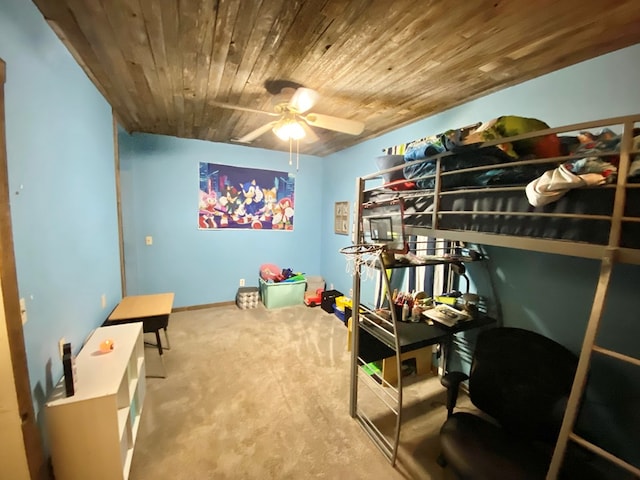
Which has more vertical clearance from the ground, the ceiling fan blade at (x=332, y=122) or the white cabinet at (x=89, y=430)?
the ceiling fan blade at (x=332, y=122)

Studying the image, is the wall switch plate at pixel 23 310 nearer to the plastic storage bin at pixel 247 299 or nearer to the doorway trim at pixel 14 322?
the doorway trim at pixel 14 322

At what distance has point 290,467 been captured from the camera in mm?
1575

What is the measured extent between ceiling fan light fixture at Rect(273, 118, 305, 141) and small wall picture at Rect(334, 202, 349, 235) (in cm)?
178

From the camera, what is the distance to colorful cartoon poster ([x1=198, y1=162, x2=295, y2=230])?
152 inches

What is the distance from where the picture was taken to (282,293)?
4.07 m

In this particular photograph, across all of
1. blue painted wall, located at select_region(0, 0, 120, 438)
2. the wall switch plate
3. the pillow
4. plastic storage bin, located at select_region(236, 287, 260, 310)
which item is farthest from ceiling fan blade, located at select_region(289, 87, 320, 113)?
plastic storage bin, located at select_region(236, 287, 260, 310)

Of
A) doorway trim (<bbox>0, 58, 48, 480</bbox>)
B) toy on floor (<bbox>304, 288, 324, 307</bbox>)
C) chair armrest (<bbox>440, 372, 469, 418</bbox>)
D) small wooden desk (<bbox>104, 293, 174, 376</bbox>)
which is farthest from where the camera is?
toy on floor (<bbox>304, 288, 324, 307</bbox>)

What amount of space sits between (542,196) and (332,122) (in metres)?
1.63

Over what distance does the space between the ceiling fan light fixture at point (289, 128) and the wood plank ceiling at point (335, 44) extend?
0.27 m

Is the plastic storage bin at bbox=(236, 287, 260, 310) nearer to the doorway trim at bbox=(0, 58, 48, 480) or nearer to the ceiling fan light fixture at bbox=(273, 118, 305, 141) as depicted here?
the ceiling fan light fixture at bbox=(273, 118, 305, 141)

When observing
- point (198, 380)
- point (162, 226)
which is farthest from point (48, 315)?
point (162, 226)

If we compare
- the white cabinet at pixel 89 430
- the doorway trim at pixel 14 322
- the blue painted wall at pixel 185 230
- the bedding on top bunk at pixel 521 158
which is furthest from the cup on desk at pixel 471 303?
the blue painted wall at pixel 185 230

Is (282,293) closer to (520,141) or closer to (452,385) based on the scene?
(452,385)

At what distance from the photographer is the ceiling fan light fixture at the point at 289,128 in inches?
87.0
